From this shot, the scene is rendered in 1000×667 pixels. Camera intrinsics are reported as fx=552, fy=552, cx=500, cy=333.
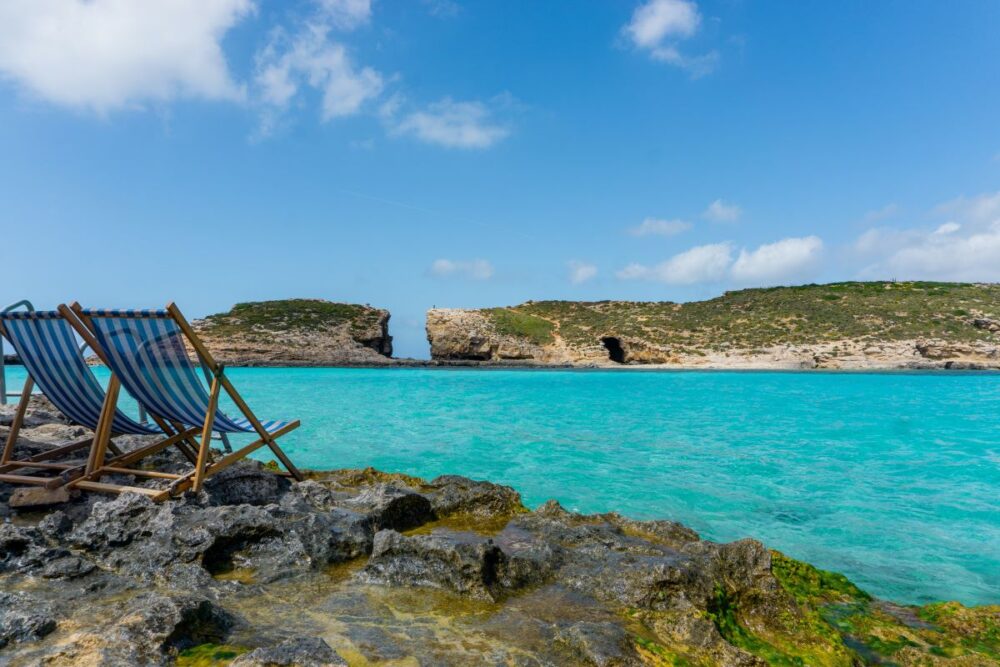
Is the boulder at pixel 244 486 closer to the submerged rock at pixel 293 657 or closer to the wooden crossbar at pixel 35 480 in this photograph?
the wooden crossbar at pixel 35 480

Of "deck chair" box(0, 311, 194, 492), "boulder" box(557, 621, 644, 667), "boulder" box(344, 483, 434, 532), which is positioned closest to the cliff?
"boulder" box(344, 483, 434, 532)

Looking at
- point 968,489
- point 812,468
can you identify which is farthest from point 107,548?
point 968,489

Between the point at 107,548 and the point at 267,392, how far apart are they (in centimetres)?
2143

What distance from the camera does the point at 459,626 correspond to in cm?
268

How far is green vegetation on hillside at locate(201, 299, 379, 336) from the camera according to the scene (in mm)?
51678

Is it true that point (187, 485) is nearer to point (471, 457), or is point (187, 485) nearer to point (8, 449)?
point (8, 449)

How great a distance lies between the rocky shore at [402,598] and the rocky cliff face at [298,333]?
4639cm

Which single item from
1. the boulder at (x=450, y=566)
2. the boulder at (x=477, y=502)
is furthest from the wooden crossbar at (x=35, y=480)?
the boulder at (x=477, y=502)

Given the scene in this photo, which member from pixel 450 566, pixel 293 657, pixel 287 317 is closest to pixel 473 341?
pixel 287 317

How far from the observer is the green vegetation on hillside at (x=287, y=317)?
51.7m

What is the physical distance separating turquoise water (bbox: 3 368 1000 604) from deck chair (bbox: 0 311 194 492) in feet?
15.2

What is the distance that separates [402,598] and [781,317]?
55.6 metres

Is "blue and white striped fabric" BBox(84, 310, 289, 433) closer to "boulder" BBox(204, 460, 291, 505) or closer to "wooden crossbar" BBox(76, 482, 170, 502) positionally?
"boulder" BBox(204, 460, 291, 505)

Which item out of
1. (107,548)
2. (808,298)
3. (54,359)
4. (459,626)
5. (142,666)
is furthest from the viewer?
(808,298)
